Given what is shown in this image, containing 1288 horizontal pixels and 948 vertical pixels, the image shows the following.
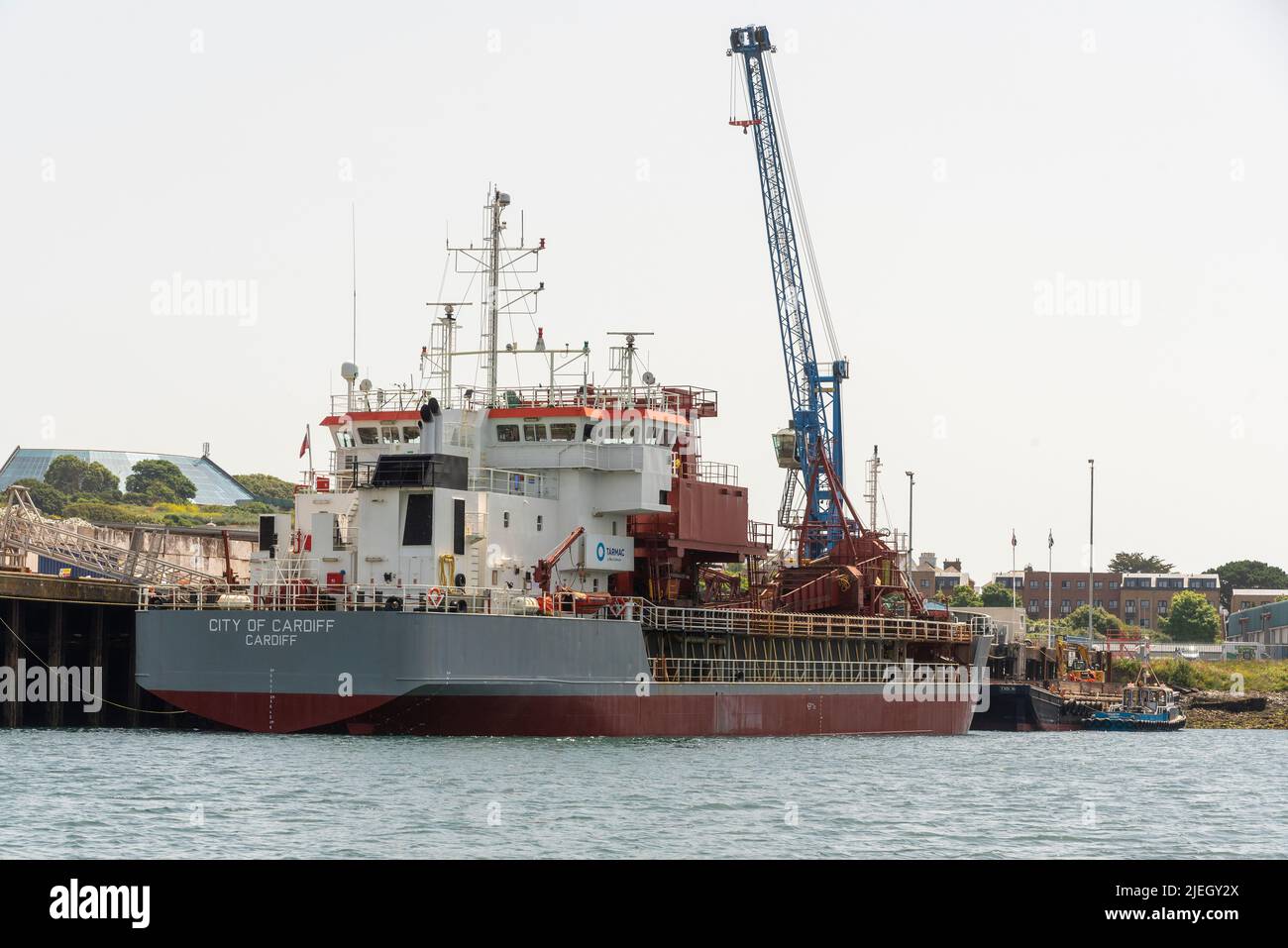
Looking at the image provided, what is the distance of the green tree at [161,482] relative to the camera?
149500 mm

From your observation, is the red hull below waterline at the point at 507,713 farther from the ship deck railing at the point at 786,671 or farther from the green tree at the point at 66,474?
the green tree at the point at 66,474

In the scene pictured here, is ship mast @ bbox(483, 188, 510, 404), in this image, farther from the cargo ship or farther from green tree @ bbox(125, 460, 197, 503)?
green tree @ bbox(125, 460, 197, 503)

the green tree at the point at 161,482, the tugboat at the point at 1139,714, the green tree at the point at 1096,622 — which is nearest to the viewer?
the tugboat at the point at 1139,714

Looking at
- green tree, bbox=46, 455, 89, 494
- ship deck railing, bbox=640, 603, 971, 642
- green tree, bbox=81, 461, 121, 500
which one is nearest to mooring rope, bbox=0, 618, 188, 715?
ship deck railing, bbox=640, 603, 971, 642

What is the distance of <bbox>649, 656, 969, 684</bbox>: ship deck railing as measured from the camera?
47375 mm

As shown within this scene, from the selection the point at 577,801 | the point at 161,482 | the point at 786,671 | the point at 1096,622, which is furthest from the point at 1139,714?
the point at 161,482

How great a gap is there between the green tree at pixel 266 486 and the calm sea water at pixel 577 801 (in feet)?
379

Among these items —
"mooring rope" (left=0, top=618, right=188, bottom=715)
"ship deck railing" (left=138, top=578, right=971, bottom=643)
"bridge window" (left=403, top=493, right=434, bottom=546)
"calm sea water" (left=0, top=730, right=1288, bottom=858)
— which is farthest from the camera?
"mooring rope" (left=0, top=618, right=188, bottom=715)

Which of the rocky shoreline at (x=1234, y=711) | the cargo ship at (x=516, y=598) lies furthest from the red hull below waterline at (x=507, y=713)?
the rocky shoreline at (x=1234, y=711)

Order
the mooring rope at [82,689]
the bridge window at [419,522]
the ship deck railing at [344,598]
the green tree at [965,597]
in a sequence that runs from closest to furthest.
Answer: the ship deck railing at [344,598] → the bridge window at [419,522] → the mooring rope at [82,689] → the green tree at [965,597]

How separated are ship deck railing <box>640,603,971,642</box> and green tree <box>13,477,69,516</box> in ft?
269

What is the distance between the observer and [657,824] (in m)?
27.5
